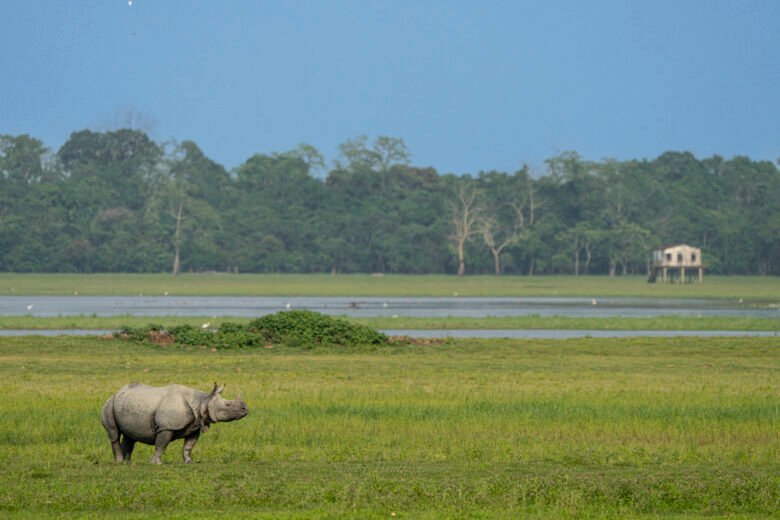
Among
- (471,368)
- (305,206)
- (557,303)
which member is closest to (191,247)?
(305,206)

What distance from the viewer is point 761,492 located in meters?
13.9

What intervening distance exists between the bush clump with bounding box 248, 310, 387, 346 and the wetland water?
20151 millimetres

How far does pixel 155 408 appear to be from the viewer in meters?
15.1

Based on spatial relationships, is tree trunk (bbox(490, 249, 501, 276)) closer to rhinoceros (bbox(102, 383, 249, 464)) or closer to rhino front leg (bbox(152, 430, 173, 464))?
rhino front leg (bbox(152, 430, 173, 464))

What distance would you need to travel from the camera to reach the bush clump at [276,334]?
1444 inches

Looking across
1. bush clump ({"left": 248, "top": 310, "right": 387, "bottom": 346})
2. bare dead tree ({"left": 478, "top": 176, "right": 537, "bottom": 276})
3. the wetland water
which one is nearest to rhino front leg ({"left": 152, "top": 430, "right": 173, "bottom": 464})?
bush clump ({"left": 248, "top": 310, "right": 387, "bottom": 346})

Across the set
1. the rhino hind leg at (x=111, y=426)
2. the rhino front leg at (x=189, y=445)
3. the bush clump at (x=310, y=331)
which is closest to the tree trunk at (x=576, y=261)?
the bush clump at (x=310, y=331)

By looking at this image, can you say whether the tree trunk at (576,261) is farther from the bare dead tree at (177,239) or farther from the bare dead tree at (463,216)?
the bare dead tree at (177,239)

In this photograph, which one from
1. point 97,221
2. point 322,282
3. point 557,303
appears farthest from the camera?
point 97,221

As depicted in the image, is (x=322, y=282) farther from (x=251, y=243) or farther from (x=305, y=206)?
(x=305, y=206)

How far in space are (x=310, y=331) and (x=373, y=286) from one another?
71.8 metres

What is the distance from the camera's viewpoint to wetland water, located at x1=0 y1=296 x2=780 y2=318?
60875 mm

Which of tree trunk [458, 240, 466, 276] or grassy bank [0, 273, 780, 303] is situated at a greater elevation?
tree trunk [458, 240, 466, 276]

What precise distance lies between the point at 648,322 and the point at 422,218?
96.0 metres
